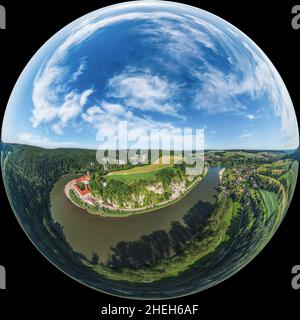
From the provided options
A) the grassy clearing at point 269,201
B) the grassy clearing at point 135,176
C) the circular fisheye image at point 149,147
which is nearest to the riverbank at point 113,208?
the circular fisheye image at point 149,147

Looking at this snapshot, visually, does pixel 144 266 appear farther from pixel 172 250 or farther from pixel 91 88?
pixel 91 88

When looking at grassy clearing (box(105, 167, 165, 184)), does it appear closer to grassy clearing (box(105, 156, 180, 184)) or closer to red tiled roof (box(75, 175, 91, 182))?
grassy clearing (box(105, 156, 180, 184))

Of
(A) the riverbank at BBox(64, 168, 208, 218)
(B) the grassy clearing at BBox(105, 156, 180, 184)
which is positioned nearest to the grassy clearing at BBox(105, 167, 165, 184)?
(B) the grassy clearing at BBox(105, 156, 180, 184)

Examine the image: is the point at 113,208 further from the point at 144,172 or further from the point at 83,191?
the point at 144,172

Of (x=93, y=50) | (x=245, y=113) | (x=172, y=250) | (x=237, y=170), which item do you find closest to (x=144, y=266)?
(x=172, y=250)

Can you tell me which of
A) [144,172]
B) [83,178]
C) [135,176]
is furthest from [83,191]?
[144,172]
